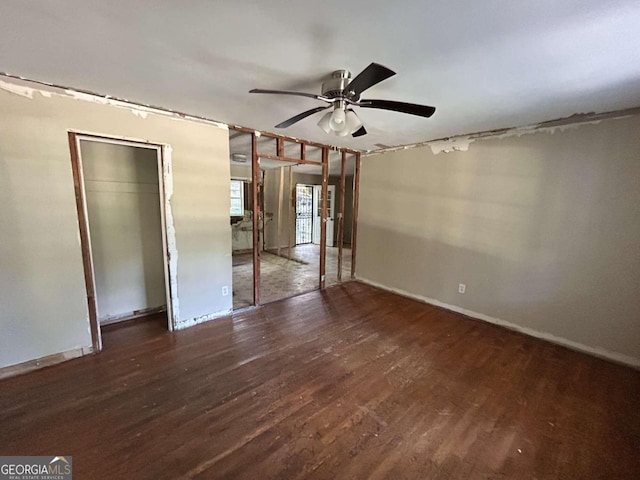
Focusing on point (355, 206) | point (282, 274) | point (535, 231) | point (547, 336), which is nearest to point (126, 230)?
point (282, 274)

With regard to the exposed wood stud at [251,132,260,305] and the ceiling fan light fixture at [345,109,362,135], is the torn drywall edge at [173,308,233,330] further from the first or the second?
the ceiling fan light fixture at [345,109,362,135]

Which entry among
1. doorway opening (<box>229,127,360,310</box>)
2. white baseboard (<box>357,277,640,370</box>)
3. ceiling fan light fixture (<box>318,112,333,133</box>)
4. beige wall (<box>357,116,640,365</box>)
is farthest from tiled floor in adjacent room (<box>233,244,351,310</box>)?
ceiling fan light fixture (<box>318,112,333,133</box>)

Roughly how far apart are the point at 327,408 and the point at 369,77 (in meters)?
2.11

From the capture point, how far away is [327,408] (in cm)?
186

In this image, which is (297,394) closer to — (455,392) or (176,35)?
(455,392)

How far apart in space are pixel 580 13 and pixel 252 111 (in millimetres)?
2289

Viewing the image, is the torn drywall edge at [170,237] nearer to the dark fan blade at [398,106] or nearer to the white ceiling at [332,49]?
the white ceiling at [332,49]

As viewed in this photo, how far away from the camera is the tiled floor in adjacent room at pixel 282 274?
4.05 meters

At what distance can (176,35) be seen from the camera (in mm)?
1409

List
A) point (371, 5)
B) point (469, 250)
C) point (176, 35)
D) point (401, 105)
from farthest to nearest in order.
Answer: point (469, 250), point (401, 105), point (176, 35), point (371, 5)

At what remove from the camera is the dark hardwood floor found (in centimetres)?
147

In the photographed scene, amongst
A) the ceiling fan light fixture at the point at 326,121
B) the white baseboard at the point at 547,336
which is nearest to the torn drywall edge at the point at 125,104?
the ceiling fan light fixture at the point at 326,121

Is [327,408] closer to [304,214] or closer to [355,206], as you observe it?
[355,206]

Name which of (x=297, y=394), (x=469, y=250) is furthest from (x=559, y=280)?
(x=297, y=394)
